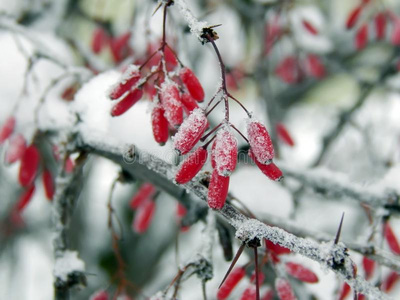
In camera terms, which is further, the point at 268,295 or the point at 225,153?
the point at 268,295

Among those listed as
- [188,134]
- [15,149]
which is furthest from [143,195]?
[188,134]

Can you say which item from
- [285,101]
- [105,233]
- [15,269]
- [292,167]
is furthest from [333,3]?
[15,269]

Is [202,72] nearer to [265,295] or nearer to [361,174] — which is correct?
[361,174]

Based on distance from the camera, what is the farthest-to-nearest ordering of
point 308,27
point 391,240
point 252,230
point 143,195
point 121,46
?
point 308,27 < point 121,46 < point 143,195 < point 391,240 < point 252,230

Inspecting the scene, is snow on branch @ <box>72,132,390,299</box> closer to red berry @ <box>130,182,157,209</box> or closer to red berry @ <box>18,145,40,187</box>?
red berry @ <box>18,145,40,187</box>

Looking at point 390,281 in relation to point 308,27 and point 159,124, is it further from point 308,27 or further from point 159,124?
point 308,27

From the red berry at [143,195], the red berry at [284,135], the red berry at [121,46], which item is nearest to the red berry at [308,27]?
the red berry at [284,135]

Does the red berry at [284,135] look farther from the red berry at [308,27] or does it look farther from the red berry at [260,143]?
the red berry at [260,143]

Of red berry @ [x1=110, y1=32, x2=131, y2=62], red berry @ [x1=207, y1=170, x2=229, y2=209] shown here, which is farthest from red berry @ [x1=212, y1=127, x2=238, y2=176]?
red berry @ [x1=110, y1=32, x2=131, y2=62]
